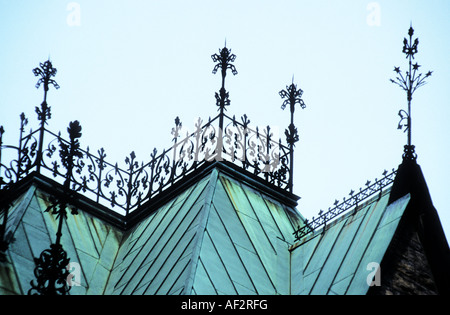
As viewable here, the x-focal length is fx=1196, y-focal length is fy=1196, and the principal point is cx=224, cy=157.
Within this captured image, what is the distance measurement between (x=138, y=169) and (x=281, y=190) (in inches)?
133

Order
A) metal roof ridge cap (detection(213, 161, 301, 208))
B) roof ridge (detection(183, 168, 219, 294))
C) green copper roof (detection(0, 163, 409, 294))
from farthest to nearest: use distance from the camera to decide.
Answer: metal roof ridge cap (detection(213, 161, 301, 208))
green copper roof (detection(0, 163, 409, 294))
roof ridge (detection(183, 168, 219, 294))

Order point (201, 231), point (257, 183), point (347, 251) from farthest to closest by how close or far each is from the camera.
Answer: point (257, 183)
point (201, 231)
point (347, 251)

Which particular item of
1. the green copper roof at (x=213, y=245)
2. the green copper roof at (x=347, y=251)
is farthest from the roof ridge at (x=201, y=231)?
the green copper roof at (x=347, y=251)

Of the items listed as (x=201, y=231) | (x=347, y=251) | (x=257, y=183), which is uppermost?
(x=257, y=183)

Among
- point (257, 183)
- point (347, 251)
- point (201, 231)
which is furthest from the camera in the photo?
point (257, 183)

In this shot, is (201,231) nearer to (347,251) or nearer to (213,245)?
(213,245)

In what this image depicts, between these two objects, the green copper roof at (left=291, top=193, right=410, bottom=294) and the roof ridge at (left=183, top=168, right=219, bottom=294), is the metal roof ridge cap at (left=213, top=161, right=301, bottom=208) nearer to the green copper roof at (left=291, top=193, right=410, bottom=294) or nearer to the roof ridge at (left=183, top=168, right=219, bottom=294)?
the roof ridge at (left=183, top=168, right=219, bottom=294)

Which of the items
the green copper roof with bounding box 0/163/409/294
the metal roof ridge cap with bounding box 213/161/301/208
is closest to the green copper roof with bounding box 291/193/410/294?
the green copper roof with bounding box 0/163/409/294

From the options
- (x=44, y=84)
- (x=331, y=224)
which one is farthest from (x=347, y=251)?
(x=44, y=84)

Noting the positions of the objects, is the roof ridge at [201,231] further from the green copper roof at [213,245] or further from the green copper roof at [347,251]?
the green copper roof at [347,251]
